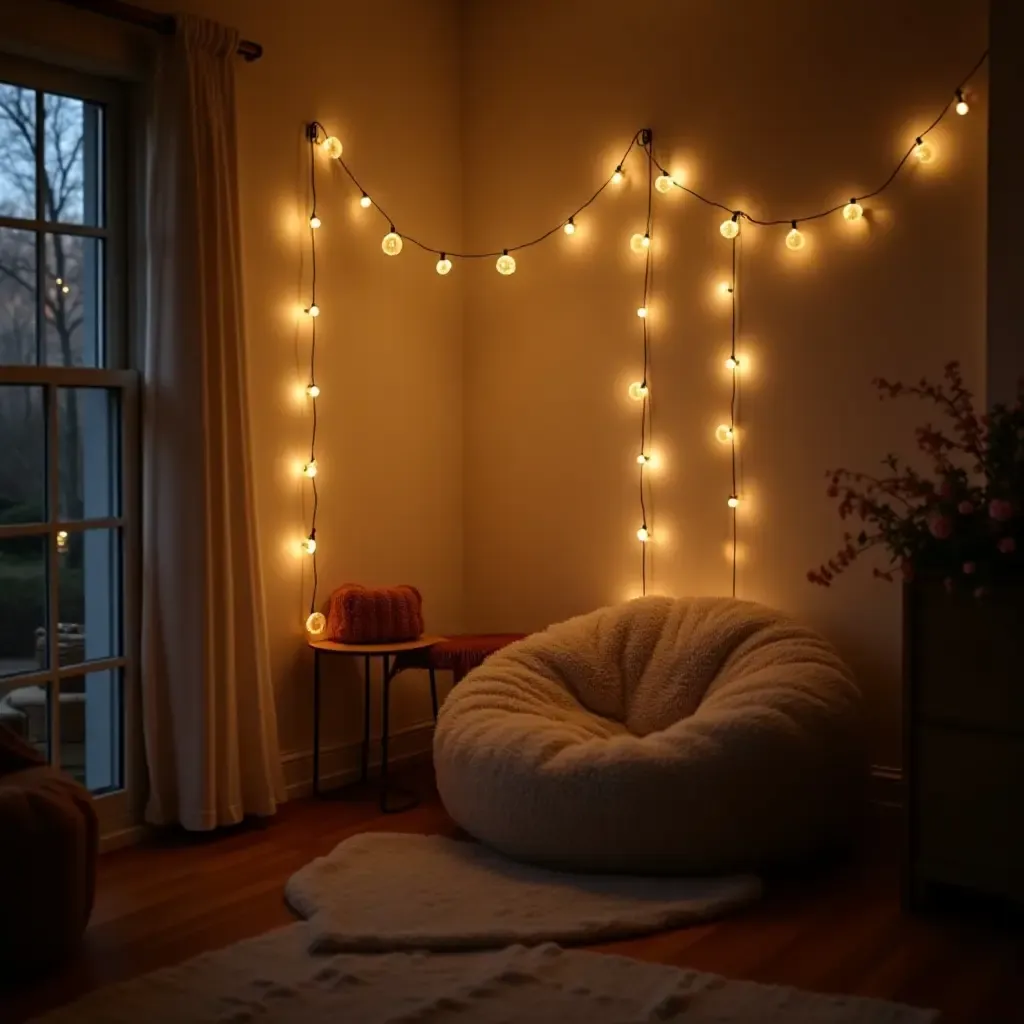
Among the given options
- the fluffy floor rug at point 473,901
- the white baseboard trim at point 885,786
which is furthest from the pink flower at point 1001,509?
the white baseboard trim at point 885,786

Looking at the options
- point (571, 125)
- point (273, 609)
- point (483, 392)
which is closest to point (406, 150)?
point (571, 125)

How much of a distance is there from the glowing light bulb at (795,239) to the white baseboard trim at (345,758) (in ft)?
6.81

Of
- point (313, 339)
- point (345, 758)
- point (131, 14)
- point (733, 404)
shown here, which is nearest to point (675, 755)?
point (733, 404)

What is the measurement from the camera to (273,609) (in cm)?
410

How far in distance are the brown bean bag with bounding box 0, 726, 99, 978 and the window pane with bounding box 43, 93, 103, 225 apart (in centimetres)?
154

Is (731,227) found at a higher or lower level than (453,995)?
higher

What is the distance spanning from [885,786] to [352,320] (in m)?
2.23

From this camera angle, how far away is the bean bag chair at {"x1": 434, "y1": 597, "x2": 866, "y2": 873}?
3.20 metres

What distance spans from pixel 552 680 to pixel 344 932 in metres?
1.21

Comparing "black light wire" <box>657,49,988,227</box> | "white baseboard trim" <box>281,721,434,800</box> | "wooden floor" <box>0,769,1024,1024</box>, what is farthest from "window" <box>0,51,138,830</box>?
"black light wire" <box>657,49,988,227</box>

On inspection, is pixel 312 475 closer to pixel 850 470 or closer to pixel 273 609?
pixel 273 609

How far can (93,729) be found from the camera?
3.64m

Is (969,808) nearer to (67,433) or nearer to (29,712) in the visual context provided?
(29,712)

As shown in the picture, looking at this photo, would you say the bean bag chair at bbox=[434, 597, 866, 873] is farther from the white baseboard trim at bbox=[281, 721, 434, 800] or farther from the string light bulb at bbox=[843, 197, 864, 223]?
the string light bulb at bbox=[843, 197, 864, 223]
